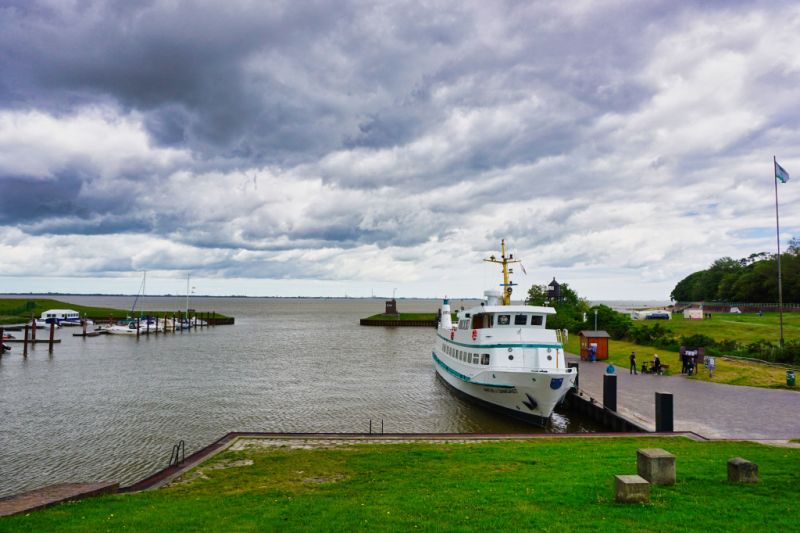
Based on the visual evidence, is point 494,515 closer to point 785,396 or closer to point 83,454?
point 83,454

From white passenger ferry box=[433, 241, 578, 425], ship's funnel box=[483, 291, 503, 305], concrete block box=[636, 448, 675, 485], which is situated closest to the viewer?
concrete block box=[636, 448, 675, 485]

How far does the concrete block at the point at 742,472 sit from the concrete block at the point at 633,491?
2655 mm

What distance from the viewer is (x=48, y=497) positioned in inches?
483

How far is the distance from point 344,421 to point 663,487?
20.1 meters

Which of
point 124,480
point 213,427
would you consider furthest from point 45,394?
point 124,480

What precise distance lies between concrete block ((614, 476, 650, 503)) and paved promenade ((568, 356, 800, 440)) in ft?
36.2

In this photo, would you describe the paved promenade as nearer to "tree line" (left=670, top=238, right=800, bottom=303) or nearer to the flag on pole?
the flag on pole

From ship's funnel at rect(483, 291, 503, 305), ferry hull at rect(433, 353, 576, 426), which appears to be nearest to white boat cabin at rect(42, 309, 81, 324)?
ship's funnel at rect(483, 291, 503, 305)

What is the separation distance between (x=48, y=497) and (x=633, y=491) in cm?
1335

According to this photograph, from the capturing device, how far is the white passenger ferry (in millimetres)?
26734

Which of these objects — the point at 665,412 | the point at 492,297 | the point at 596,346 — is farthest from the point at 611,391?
the point at 596,346

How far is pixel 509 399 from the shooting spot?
28312 millimetres

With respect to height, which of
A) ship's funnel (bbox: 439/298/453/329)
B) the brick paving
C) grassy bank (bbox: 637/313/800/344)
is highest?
ship's funnel (bbox: 439/298/453/329)

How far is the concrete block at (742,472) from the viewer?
10.9m
